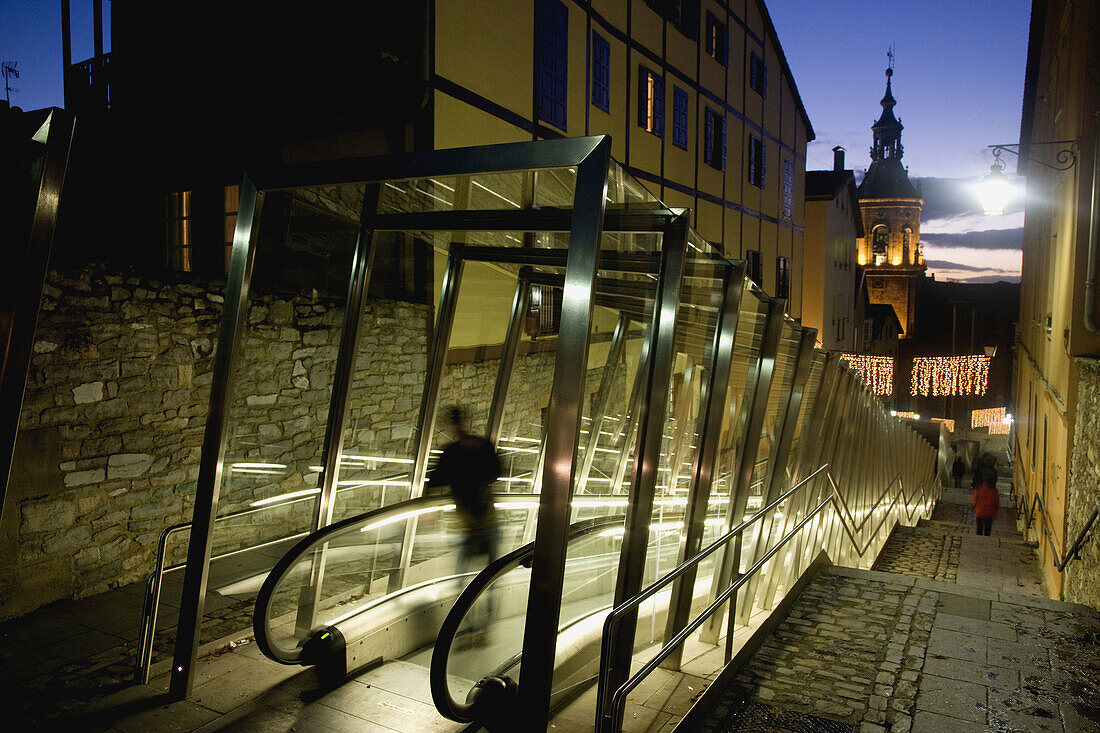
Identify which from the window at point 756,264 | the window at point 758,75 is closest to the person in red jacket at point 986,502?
the window at point 756,264

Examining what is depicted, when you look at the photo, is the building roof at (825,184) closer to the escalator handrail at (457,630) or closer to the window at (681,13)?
the window at (681,13)

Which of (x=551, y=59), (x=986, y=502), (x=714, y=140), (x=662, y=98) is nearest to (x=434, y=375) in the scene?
(x=551, y=59)

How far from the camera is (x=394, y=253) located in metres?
6.79

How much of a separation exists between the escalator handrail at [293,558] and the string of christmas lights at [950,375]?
99.5 ft

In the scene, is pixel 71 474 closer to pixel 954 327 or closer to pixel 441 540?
pixel 441 540

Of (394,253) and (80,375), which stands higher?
(394,253)

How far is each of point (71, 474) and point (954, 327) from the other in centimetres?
5065

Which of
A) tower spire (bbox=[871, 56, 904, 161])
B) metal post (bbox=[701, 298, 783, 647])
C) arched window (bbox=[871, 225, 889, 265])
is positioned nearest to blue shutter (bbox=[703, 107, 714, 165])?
metal post (bbox=[701, 298, 783, 647])

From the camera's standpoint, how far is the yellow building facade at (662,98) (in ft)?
28.9

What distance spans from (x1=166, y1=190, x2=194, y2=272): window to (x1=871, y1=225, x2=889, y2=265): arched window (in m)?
50.8

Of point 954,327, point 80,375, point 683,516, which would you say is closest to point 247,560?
point 80,375

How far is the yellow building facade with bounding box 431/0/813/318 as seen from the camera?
8.81 meters

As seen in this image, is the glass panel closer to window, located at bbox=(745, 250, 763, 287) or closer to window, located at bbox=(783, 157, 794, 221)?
window, located at bbox=(745, 250, 763, 287)

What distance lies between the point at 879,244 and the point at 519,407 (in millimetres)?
54269
